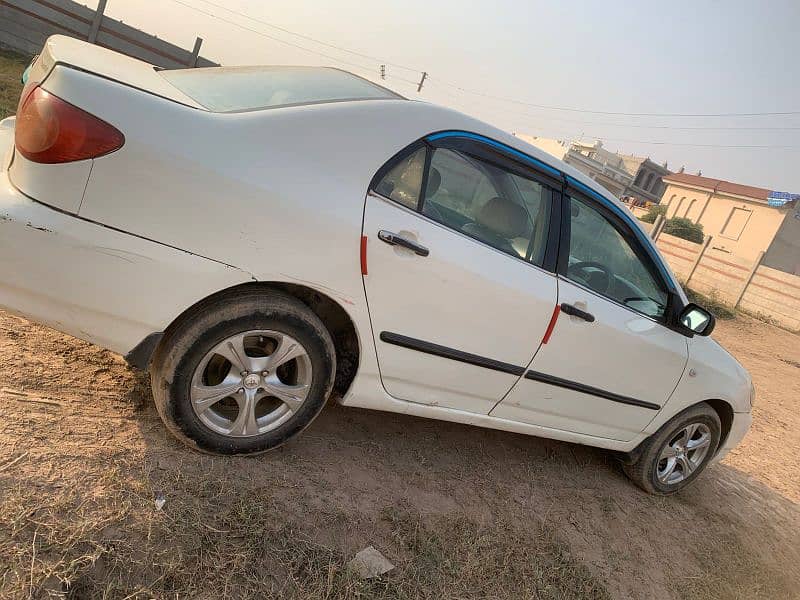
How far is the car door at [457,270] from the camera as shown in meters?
2.41

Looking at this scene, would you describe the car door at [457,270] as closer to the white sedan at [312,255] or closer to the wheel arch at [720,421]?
the white sedan at [312,255]

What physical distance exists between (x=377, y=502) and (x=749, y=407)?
282cm

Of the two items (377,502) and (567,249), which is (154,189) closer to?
(377,502)

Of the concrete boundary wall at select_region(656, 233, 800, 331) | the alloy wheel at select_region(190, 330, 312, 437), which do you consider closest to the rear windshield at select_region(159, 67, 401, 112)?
the alloy wheel at select_region(190, 330, 312, 437)

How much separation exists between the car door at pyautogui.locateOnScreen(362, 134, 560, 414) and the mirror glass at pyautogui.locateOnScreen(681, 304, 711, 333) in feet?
3.52

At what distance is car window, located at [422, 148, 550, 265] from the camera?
8.39 ft

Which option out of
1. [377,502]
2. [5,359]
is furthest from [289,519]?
[5,359]

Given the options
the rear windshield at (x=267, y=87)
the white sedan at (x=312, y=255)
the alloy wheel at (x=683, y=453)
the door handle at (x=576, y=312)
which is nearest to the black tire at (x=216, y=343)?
the white sedan at (x=312, y=255)

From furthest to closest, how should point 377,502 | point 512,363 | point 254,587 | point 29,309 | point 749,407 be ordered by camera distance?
point 749,407, point 512,363, point 377,502, point 29,309, point 254,587

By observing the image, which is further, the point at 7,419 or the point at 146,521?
the point at 7,419

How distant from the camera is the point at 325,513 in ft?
7.95

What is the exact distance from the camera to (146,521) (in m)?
2.04

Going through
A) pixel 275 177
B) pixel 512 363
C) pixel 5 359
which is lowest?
pixel 5 359

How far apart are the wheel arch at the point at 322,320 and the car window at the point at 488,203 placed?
588 mm
